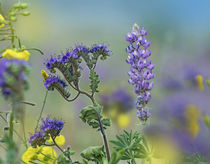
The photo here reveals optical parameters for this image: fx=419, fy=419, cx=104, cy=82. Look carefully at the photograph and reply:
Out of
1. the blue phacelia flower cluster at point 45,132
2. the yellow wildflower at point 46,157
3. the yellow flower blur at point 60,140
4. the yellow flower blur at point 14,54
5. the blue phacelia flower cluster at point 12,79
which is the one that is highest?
the yellow flower blur at point 14,54

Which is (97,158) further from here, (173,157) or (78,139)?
(78,139)

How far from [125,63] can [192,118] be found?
1798mm

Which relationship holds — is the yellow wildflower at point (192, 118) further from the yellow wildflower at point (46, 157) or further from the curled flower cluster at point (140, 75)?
the yellow wildflower at point (46, 157)

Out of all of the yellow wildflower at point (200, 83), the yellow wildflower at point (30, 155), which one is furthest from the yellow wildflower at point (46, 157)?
the yellow wildflower at point (200, 83)

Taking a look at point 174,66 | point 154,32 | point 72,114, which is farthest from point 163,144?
point 154,32

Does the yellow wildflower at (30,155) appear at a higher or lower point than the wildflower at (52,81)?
lower

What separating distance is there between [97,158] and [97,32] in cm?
258

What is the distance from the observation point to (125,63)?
7.46 feet

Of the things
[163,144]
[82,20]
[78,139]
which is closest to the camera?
[163,144]

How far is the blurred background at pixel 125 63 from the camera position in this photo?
0.50 m

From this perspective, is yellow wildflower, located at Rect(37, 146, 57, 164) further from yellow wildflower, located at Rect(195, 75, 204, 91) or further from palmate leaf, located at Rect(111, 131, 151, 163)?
yellow wildflower, located at Rect(195, 75, 204, 91)

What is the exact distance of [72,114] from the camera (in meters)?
1.85

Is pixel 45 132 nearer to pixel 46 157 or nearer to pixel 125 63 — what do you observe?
pixel 46 157

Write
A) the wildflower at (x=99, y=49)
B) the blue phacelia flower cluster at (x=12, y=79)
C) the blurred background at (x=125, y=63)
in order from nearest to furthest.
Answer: the blue phacelia flower cluster at (x=12, y=79), the blurred background at (x=125, y=63), the wildflower at (x=99, y=49)
